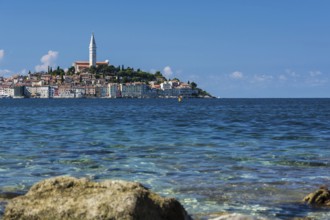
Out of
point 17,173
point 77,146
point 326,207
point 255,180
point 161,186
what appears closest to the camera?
point 326,207

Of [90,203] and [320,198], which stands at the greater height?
[90,203]

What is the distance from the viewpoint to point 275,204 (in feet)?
37.1

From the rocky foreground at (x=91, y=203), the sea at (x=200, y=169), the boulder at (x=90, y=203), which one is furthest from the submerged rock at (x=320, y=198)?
the boulder at (x=90, y=203)

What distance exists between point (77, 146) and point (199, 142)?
20.5ft

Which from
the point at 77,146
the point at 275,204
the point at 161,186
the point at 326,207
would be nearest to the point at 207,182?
the point at 161,186

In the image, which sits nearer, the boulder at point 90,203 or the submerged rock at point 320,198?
the boulder at point 90,203

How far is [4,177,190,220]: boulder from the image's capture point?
6.50 meters

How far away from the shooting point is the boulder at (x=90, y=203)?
256 inches

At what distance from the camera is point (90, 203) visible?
666 centimetres

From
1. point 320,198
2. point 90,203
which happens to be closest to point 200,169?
point 320,198

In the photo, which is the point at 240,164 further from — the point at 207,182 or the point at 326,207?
the point at 326,207

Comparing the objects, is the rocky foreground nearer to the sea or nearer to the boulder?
the boulder

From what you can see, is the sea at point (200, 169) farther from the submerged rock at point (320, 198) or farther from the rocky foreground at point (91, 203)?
the rocky foreground at point (91, 203)

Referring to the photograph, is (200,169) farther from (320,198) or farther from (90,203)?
(90,203)
